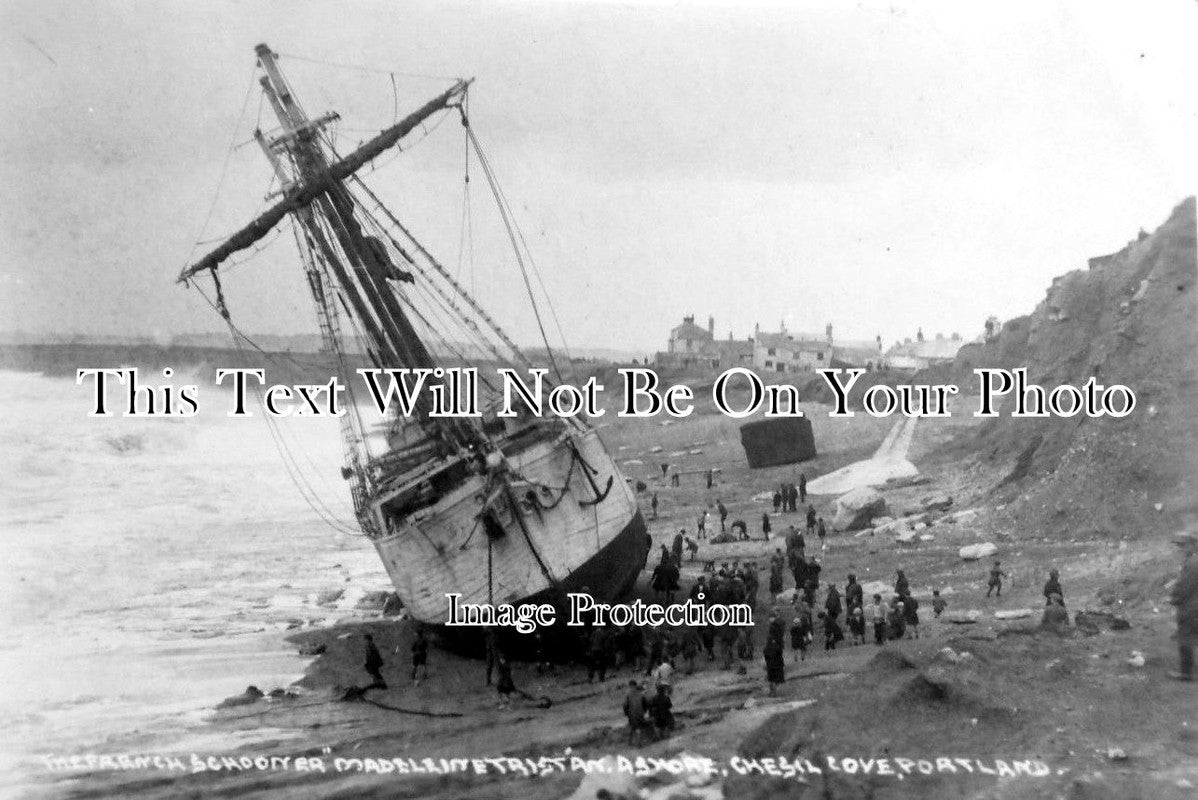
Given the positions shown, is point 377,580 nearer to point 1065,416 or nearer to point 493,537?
point 493,537

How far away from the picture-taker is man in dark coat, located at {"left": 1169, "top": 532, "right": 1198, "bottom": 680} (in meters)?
9.56

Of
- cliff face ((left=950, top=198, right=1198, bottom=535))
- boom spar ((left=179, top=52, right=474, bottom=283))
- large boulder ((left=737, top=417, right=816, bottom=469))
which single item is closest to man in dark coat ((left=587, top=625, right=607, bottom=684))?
cliff face ((left=950, top=198, right=1198, bottom=535))

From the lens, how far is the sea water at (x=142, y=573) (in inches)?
520

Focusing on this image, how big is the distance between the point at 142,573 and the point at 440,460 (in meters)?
7.52

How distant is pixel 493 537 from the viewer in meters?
14.8

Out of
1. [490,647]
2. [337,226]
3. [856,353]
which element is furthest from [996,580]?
[856,353]

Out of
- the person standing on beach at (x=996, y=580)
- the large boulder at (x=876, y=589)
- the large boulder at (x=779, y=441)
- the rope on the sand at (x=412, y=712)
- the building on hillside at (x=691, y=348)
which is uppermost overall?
the building on hillside at (x=691, y=348)

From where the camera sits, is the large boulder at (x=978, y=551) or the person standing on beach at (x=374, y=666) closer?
the person standing on beach at (x=374, y=666)

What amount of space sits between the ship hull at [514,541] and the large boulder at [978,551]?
20.3ft

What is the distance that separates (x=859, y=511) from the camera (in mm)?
20656

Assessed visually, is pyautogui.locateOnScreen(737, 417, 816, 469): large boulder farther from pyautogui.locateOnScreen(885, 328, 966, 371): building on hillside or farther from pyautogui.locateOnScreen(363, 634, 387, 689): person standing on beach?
pyautogui.locateOnScreen(885, 328, 966, 371): building on hillside

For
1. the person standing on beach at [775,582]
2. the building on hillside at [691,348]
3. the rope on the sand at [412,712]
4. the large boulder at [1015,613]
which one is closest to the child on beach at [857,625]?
the large boulder at [1015,613]

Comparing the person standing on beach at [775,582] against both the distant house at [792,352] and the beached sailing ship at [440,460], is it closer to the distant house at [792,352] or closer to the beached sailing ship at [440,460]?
the beached sailing ship at [440,460]

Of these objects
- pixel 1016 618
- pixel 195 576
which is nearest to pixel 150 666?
pixel 195 576
